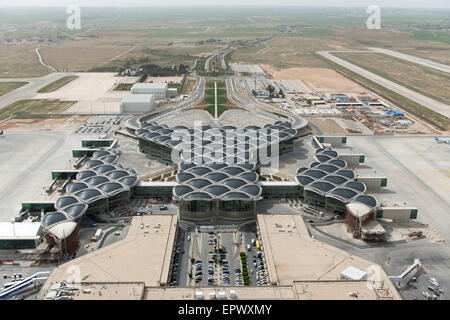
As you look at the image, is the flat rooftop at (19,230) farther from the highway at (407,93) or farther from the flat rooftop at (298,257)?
the highway at (407,93)

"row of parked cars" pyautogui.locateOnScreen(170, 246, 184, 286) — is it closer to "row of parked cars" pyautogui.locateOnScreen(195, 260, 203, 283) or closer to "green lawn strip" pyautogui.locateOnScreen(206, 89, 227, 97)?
"row of parked cars" pyautogui.locateOnScreen(195, 260, 203, 283)

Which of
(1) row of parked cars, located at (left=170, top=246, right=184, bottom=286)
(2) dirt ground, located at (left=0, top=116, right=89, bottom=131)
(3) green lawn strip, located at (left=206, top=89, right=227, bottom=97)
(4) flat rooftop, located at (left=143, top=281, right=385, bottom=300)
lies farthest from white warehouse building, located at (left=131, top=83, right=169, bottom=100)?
(4) flat rooftop, located at (left=143, top=281, right=385, bottom=300)

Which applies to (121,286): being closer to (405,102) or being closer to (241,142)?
(241,142)

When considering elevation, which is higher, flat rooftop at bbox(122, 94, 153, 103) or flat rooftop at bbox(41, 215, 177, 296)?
flat rooftop at bbox(122, 94, 153, 103)

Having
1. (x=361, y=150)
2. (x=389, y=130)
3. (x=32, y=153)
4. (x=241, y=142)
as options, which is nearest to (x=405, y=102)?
(x=389, y=130)

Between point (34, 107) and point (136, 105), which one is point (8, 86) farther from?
point (136, 105)

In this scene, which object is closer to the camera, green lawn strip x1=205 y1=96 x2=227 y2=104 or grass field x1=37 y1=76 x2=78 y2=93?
green lawn strip x1=205 y1=96 x2=227 y2=104

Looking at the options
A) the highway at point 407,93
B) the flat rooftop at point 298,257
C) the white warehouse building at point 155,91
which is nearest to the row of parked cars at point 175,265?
the flat rooftop at point 298,257
